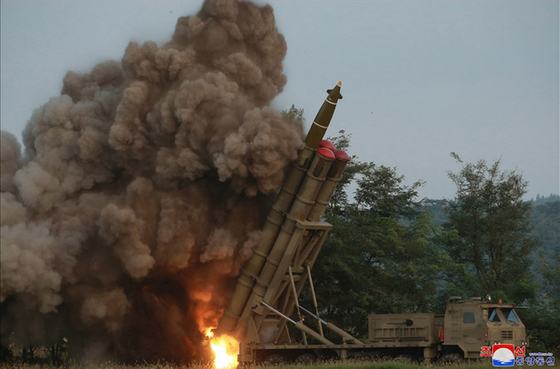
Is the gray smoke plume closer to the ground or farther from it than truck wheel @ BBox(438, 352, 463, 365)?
farther from it

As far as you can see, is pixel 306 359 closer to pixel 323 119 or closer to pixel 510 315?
pixel 510 315

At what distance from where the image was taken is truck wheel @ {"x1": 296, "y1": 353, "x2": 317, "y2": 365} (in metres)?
22.5

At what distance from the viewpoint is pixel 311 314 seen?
74.3ft

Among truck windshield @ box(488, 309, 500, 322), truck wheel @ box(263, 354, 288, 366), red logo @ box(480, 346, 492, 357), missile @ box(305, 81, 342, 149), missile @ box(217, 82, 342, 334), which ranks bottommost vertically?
truck wheel @ box(263, 354, 288, 366)

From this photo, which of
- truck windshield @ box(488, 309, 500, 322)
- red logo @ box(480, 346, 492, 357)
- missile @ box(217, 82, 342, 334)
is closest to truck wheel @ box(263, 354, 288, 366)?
missile @ box(217, 82, 342, 334)

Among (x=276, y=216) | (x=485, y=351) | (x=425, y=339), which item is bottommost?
(x=485, y=351)

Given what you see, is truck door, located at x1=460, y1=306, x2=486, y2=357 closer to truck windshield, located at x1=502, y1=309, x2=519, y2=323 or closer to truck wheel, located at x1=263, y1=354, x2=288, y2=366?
truck windshield, located at x1=502, y1=309, x2=519, y2=323

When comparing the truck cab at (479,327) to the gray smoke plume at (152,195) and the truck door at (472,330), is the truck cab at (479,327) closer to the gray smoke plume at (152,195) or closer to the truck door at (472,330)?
the truck door at (472,330)

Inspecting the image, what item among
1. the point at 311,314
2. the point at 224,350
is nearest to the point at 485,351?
the point at 311,314

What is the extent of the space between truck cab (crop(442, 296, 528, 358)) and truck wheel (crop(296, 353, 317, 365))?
3997mm

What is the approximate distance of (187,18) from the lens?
80.8 feet

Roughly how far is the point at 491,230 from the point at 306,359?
15144mm

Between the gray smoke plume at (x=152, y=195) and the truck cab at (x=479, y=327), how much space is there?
6497mm

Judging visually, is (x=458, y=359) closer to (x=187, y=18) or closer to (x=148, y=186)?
(x=148, y=186)
